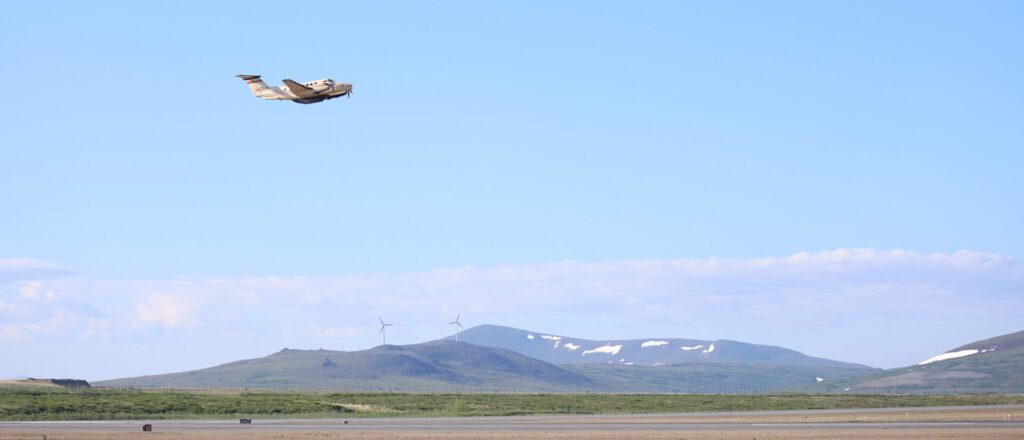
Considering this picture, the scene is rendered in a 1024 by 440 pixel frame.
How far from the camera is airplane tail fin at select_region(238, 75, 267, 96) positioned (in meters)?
108

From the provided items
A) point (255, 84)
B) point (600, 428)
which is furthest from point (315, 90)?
point (600, 428)

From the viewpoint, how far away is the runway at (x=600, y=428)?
272 feet

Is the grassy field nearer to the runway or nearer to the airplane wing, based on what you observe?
the runway

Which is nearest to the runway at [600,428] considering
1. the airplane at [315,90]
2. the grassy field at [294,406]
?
the grassy field at [294,406]

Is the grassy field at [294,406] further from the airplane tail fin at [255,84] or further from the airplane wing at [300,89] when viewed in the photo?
the airplane wing at [300,89]

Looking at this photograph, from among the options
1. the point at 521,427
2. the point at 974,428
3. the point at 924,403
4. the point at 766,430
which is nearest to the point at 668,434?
the point at 766,430

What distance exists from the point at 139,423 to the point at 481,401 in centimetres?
6270

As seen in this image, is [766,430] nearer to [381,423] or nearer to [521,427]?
[521,427]

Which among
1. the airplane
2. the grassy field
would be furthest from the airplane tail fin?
the grassy field

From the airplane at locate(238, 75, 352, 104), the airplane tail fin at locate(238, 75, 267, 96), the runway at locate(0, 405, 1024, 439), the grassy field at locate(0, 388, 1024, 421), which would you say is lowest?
the runway at locate(0, 405, 1024, 439)

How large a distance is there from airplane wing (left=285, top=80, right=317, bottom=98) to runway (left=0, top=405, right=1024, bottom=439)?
93.5 feet

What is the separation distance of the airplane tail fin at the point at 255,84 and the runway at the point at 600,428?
1204 inches

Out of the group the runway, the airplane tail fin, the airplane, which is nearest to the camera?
the runway

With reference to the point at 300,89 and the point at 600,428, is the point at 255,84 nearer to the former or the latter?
the point at 300,89
